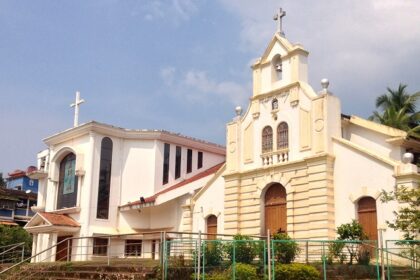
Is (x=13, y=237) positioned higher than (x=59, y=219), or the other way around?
(x=59, y=219)

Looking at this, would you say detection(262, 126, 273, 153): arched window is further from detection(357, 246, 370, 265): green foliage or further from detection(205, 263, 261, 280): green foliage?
detection(205, 263, 261, 280): green foliage

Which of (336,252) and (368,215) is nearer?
(336,252)

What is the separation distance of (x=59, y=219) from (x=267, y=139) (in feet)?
48.5

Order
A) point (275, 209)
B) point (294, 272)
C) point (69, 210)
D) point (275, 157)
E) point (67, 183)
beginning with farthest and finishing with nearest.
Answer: point (67, 183) < point (69, 210) < point (275, 157) < point (275, 209) < point (294, 272)

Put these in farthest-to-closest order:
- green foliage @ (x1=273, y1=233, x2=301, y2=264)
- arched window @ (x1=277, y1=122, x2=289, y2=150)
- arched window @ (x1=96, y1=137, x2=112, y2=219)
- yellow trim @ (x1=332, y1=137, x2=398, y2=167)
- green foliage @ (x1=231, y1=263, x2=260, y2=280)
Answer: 1. arched window @ (x1=96, y1=137, x2=112, y2=219)
2. arched window @ (x1=277, y1=122, x2=289, y2=150)
3. yellow trim @ (x1=332, y1=137, x2=398, y2=167)
4. green foliage @ (x1=273, y1=233, x2=301, y2=264)
5. green foliage @ (x1=231, y1=263, x2=260, y2=280)

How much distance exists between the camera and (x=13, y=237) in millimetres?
42031

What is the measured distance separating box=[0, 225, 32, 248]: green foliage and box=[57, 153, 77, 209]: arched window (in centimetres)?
660

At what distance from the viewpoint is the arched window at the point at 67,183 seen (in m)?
36.0

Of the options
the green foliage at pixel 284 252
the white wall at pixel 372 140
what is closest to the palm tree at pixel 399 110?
the white wall at pixel 372 140

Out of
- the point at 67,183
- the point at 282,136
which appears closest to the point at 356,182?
the point at 282,136

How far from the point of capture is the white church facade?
78.4ft

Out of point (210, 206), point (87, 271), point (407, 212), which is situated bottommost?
point (87, 271)

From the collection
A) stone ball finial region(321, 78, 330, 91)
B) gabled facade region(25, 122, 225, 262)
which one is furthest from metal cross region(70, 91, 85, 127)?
stone ball finial region(321, 78, 330, 91)

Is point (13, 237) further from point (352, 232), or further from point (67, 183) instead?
point (352, 232)
